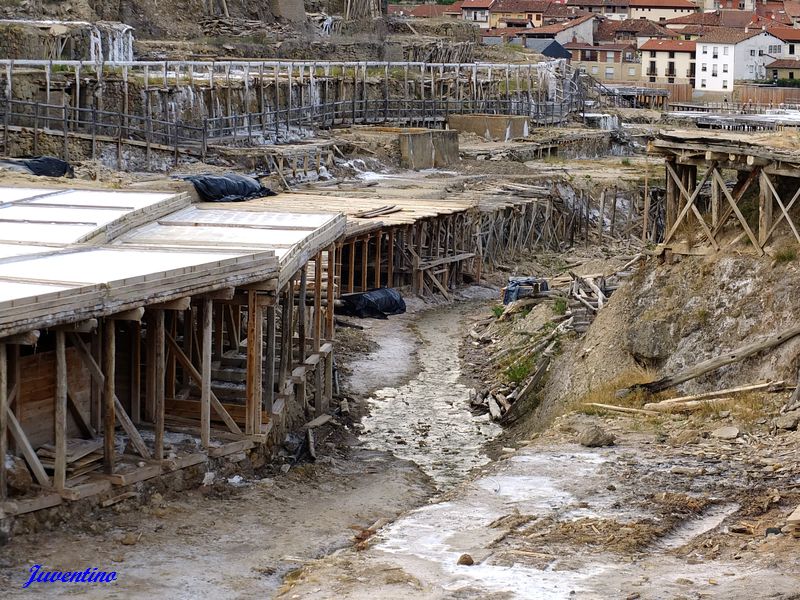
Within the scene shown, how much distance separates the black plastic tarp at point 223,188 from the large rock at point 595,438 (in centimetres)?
1656

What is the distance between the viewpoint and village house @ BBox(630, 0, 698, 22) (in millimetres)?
115812

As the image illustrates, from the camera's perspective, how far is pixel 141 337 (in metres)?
19.2

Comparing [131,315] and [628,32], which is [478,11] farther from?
[131,315]

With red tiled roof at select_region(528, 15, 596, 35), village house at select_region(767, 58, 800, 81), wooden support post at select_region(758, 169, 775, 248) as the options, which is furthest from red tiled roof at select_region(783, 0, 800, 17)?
wooden support post at select_region(758, 169, 775, 248)

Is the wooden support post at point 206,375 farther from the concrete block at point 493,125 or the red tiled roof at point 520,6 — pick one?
the red tiled roof at point 520,6

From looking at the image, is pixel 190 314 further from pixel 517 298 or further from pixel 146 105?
pixel 146 105

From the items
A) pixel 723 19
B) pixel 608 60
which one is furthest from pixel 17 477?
pixel 723 19

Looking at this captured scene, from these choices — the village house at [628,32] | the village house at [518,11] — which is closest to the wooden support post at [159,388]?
the village house at [628,32]

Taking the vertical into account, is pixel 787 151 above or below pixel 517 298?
above

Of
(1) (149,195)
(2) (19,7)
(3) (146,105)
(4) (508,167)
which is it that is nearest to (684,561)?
(1) (149,195)

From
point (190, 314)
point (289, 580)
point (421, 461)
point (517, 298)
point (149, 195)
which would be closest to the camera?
point (289, 580)

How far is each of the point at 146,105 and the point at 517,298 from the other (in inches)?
625

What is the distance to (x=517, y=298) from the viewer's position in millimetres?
31391

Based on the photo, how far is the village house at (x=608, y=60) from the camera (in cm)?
9775
